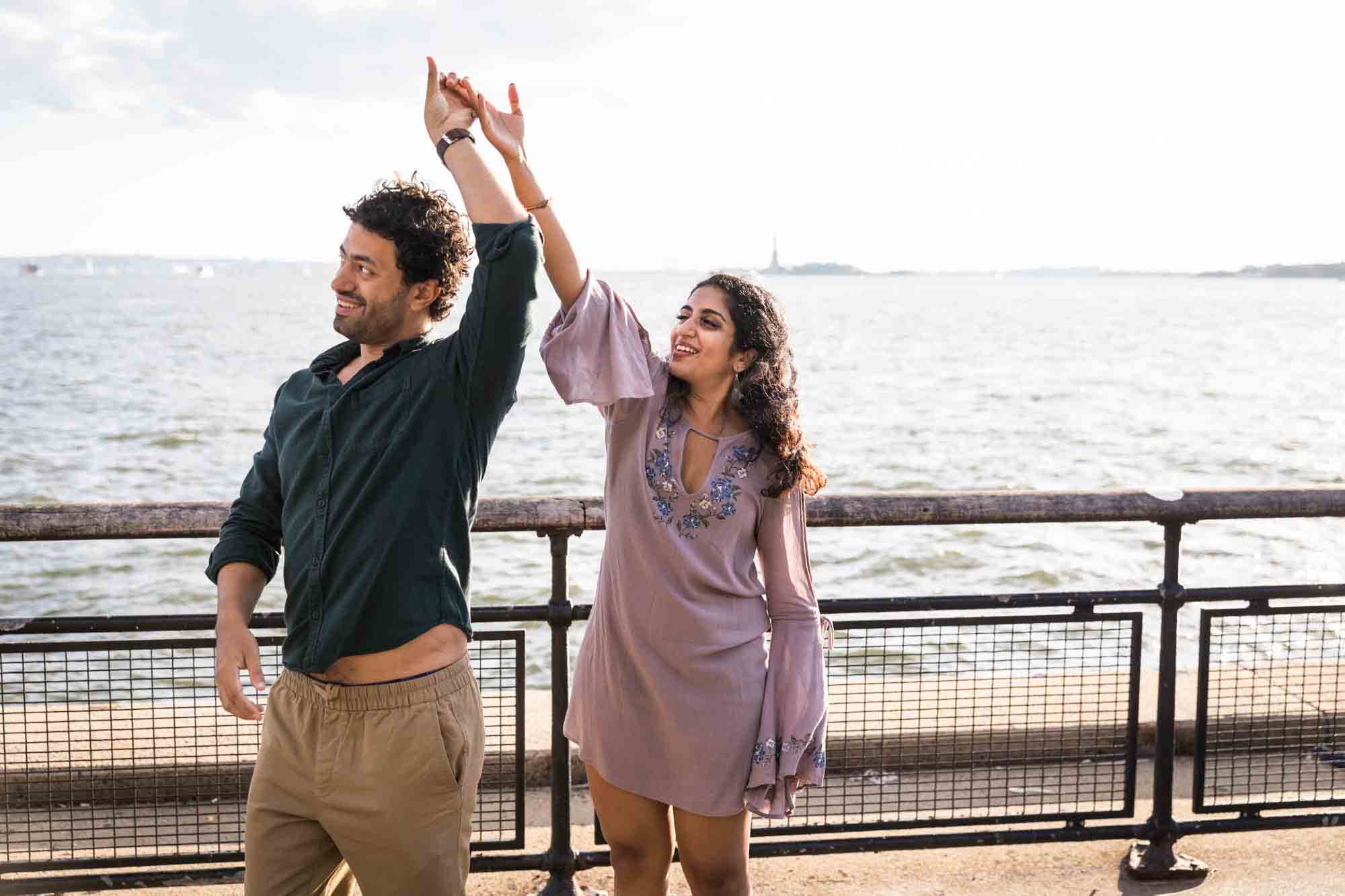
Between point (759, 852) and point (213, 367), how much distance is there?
47.9 metres

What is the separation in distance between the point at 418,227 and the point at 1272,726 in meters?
4.28

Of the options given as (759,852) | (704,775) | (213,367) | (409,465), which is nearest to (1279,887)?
(759,852)

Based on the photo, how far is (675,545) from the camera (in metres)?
2.97

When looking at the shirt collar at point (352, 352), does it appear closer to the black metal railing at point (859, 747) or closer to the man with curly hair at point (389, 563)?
the man with curly hair at point (389, 563)

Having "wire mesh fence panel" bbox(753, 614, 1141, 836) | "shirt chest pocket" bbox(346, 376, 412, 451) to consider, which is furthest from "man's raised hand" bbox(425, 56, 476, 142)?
"wire mesh fence panel" bbox(753, 614, 1141, 836)

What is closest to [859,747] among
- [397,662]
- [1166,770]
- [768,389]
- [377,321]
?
[1166,770]

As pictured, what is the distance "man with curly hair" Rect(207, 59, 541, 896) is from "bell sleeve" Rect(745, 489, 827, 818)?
27.3 inches

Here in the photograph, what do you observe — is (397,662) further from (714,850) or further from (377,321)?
(714,850)

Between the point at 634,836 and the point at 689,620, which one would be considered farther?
the point at 634,836

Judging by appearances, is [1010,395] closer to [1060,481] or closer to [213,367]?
[1060,481]

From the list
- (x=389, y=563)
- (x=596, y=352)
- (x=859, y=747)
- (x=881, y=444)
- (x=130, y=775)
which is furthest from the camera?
(x=881, y=444)

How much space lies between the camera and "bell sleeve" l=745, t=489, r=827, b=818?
2977 millimetres

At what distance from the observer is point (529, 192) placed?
108 inches

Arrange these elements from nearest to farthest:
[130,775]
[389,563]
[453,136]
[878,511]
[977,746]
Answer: [389,563] → [453,136] → [878,511] → [130,775] → [977,746]
